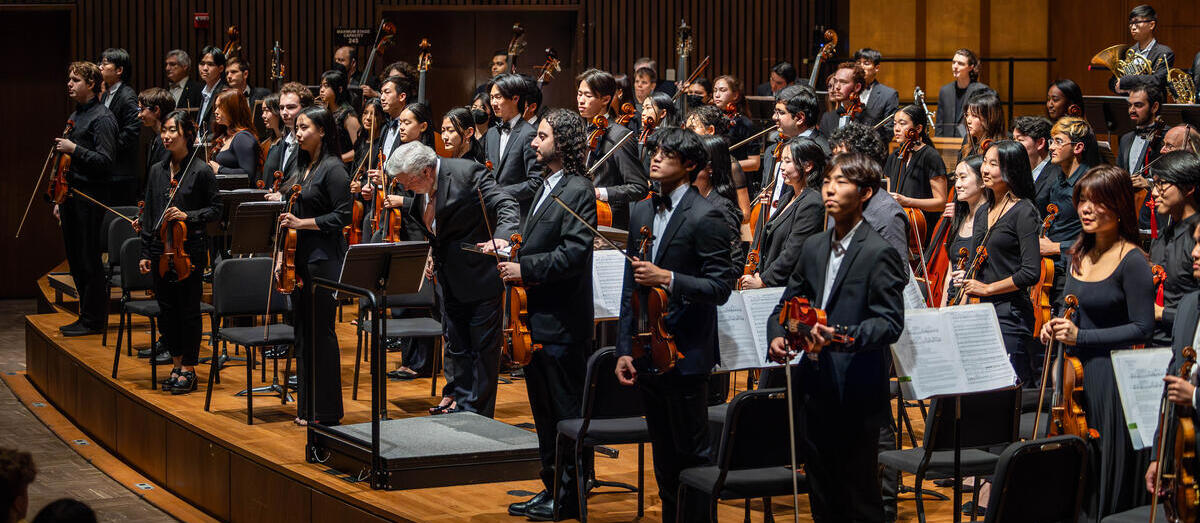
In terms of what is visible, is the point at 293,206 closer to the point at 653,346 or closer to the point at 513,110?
the point at 513,110

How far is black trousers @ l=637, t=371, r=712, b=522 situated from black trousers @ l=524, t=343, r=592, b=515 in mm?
506

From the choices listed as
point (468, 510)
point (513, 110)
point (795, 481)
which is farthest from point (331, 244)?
point (795, 481)

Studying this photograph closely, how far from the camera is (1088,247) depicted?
12.4ft

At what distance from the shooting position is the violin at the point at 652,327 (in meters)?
3.58

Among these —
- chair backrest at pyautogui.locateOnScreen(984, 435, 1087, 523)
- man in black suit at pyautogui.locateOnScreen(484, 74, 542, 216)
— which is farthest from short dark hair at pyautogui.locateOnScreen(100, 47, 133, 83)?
chair backrest at pyautogui.locateOnScreen(984, 435, 1087, 523)

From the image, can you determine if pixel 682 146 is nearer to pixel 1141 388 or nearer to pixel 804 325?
pixel 804 325

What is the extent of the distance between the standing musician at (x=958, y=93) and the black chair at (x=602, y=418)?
13.1 feet

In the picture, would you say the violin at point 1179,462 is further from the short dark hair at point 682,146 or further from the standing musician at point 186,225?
the standing musician at point 186,225

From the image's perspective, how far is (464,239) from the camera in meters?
5.18

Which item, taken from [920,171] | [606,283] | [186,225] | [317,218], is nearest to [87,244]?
[186,225]

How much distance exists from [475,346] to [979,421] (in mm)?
2071

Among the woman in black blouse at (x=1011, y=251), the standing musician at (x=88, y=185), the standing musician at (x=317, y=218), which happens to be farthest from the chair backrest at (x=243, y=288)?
the woman in black blouse at (x=1011, y=251)

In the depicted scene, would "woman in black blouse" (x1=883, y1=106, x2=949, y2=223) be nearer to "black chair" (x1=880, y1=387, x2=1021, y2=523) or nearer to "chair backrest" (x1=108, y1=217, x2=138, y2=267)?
"black chair" (x1=880, y1=387, x2=1021, y2=523)

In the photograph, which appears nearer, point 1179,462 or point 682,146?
point 1179,462
